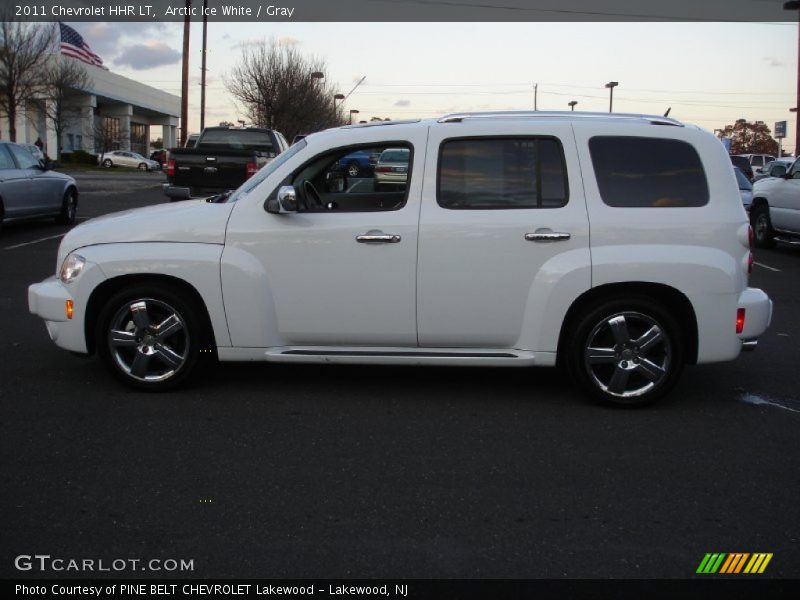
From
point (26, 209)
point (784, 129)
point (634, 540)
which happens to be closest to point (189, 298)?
point (634, 540)

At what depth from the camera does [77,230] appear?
627 cm

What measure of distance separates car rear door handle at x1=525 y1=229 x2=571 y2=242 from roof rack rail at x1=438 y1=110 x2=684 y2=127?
0.86m

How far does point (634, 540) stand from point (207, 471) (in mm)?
2146

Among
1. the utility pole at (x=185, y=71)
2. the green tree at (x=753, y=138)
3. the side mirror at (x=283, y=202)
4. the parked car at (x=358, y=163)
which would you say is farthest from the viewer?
the green tree at (x=753, y=138)

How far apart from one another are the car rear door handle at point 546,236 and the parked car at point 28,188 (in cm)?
1206

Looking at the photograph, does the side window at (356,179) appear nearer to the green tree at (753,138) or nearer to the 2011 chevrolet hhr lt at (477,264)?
the 2011 chevrolet hhr lt at (477,264)

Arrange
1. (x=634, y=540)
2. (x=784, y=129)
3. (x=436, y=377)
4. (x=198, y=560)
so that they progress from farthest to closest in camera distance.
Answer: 1. (x=784, y=129)
2. (x=436, y=377)
3. (x=634, y=540)
4. (x=198, y=560)

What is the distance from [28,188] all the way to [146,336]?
11.4m

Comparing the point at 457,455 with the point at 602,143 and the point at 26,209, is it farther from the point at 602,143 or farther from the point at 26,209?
the point at 26,209

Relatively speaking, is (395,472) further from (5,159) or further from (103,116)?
(103,116)

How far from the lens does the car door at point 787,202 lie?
15.3 m

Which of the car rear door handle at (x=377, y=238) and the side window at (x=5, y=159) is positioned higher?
the side window at (x=5, y=159)

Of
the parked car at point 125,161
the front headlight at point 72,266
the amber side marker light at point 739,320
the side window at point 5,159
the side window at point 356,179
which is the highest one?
the parked car at point 125,161

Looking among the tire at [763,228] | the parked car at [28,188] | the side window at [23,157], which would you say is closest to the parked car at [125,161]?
the parked car at [28,188]
